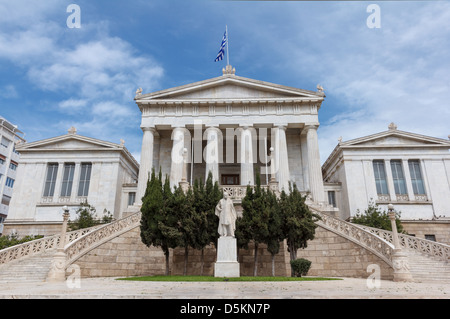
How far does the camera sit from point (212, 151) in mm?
30516

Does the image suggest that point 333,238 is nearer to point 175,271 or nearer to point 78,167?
point 175,271

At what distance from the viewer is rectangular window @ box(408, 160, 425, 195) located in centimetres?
3269

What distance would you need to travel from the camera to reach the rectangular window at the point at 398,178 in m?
32.9

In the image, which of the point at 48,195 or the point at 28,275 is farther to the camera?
the point at 48,195

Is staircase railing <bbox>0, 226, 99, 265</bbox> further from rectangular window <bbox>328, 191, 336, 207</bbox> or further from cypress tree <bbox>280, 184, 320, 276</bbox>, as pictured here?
rectangular window <bbox>328, 191, 336, 207</bbox>

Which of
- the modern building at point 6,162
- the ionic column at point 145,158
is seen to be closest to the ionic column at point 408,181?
the ionic column at point 145,158

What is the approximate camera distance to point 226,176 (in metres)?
36.7

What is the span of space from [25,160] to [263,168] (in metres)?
25.2

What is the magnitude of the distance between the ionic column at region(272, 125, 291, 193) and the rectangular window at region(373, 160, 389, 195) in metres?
10.3

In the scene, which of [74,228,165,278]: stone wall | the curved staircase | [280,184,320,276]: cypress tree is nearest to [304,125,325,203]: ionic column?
the curved staircase

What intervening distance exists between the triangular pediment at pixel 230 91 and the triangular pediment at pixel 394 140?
6930 mm
